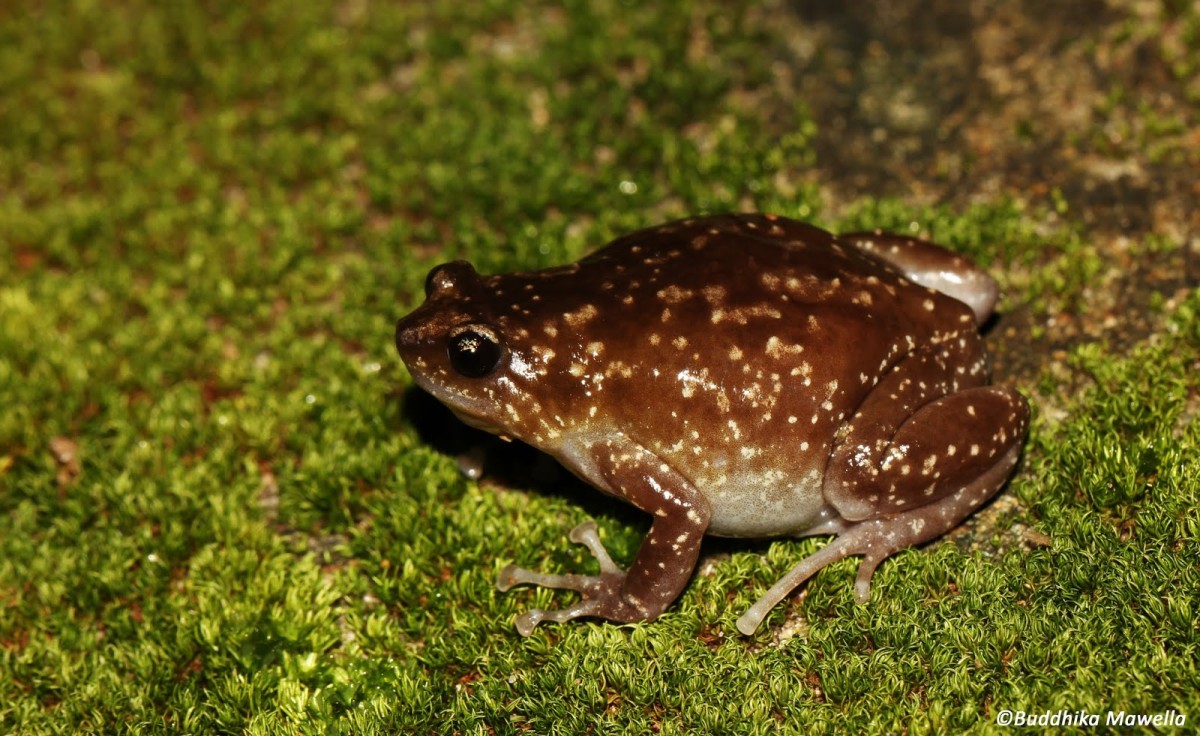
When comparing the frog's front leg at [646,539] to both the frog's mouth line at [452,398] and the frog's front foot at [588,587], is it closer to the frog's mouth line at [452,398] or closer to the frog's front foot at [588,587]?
the frog's front foot at [588,587]

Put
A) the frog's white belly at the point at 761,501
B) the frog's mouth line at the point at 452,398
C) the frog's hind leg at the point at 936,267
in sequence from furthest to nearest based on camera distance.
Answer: the frog's hind leg at the point at 936,267
the frog's mouth line at the point at 452,398
the frog's white belly at the point at 761,501

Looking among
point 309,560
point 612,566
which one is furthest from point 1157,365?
point 309,560

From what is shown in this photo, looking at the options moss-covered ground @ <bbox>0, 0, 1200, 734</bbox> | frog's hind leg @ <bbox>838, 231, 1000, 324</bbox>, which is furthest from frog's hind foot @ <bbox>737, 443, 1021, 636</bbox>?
frog's hind leg @ <bbox>838, 231, 1000, 324</bbox>

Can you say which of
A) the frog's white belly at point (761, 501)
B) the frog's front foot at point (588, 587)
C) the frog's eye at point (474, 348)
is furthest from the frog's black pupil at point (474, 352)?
the frog's white belly at point (761, 501)

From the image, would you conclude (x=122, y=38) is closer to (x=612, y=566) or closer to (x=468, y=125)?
(x=468, y=125)

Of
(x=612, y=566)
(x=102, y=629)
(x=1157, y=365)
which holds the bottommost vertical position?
(x=102, y=629)

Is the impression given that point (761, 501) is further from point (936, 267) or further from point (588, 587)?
point (936, 267)

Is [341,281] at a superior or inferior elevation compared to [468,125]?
inferior
